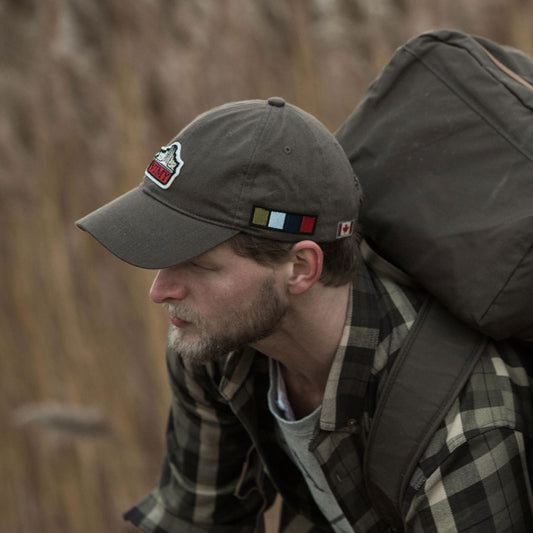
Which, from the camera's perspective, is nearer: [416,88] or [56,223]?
[416,88]

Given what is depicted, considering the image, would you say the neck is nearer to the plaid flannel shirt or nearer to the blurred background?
the plaid flannel shirt

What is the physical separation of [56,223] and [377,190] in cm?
155

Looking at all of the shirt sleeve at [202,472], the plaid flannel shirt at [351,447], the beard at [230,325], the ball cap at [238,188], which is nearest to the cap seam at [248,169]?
the ball cap at [238,188]

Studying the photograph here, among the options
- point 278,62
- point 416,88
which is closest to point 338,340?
point 416,88

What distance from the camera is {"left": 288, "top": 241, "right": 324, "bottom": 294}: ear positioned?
1.15 meters

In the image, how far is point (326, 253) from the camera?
1.19m

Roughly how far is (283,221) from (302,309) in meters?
0.16

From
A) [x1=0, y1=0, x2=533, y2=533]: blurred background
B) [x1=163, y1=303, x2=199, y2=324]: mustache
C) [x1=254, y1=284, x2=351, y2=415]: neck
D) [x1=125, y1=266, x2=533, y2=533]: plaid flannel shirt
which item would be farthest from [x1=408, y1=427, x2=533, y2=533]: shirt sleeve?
[x1=0, y1=0, x2=533, y2=533]: blurred background

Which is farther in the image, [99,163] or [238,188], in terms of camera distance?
[99,163]

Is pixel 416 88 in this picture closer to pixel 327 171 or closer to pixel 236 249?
pixel 327 171

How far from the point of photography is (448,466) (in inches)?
41.7

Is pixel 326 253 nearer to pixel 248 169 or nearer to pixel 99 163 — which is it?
pixel 248 169

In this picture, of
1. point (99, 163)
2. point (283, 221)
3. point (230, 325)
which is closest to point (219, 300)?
point (230, 325)

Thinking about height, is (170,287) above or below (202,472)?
above
